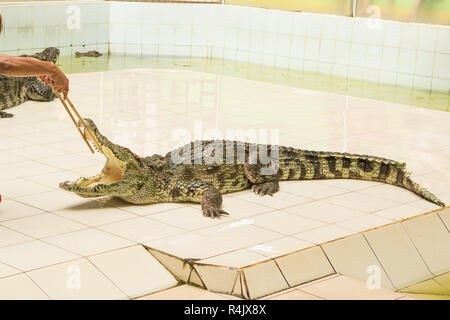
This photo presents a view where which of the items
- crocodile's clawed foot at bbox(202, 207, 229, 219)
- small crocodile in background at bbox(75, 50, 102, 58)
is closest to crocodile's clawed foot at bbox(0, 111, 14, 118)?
crocodile's clawed foot at bbox(202, 207, 229, 219)

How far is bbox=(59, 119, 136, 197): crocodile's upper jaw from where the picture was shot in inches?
200

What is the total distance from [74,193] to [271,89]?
5198mm

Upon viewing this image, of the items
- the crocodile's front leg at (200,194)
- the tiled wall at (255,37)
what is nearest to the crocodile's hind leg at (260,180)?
the crocodile's front leg at (200,194)

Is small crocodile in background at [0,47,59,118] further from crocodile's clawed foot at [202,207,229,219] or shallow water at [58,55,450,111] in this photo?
crocodile's clawed foot at [202,207,229,219]

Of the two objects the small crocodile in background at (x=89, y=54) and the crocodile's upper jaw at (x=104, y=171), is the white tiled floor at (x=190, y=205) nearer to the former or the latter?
the crocodile's upper jaw at (x=104, y=171)

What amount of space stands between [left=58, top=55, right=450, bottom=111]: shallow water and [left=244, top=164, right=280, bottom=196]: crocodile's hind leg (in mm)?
4433

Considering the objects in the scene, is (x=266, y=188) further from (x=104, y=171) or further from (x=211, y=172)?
(x=104, y=171)

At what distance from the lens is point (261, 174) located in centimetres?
567

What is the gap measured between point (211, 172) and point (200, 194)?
0.31 meters

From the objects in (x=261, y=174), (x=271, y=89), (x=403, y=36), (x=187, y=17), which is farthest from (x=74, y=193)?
(x=187, y=17)

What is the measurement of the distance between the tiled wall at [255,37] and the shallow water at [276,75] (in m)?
0.28

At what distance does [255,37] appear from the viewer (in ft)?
42.6

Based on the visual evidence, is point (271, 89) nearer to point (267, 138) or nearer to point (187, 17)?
point (267, 138)

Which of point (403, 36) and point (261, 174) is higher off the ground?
point (403, 36)
